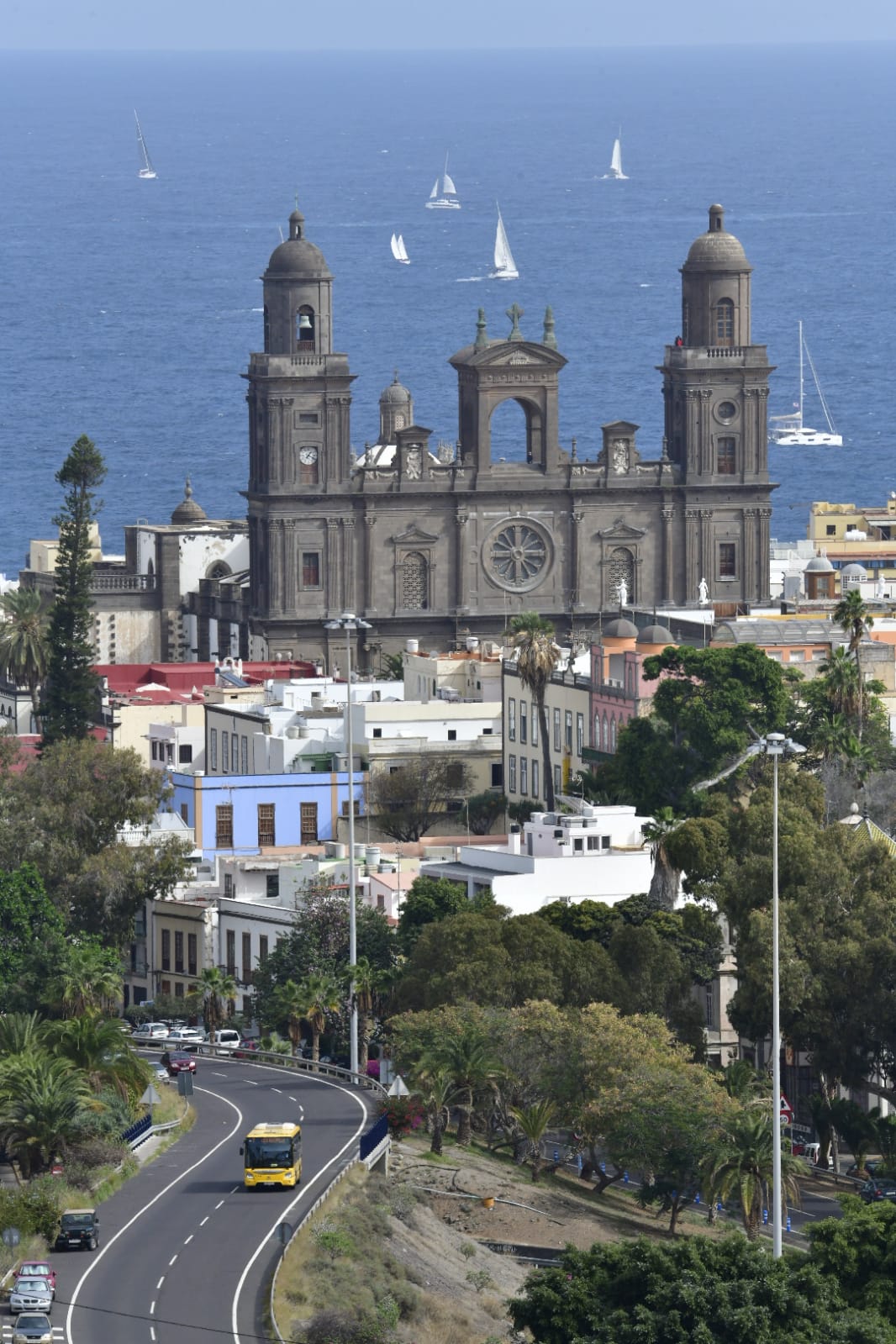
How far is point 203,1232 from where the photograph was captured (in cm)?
8156

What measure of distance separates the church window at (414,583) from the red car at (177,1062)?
251 ft

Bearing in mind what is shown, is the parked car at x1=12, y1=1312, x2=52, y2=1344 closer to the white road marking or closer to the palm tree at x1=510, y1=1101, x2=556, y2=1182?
the white road marking

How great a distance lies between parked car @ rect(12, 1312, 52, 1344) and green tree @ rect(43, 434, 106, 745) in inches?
2999

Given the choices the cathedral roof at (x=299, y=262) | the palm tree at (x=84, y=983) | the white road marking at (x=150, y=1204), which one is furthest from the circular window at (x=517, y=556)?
the white road marking at (x=150, y=1204)

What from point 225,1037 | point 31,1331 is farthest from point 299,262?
point 31,1331

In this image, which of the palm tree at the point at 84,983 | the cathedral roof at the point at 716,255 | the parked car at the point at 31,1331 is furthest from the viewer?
the cathedral roof at the point at 716,255

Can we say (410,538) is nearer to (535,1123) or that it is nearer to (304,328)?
(304,328)

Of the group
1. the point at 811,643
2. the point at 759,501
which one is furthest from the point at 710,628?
the point at 759,501

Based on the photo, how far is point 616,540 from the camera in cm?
18612

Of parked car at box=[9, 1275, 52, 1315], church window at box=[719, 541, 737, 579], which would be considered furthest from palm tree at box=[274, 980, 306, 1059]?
church window at box=[719, 541, 737, 579]

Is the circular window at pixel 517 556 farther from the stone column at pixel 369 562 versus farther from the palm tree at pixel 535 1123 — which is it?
the palm tree at pixel 535 1123

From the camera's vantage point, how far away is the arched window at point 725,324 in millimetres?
186125

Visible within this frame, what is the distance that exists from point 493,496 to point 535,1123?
87610 mm

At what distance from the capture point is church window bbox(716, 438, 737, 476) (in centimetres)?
18675
